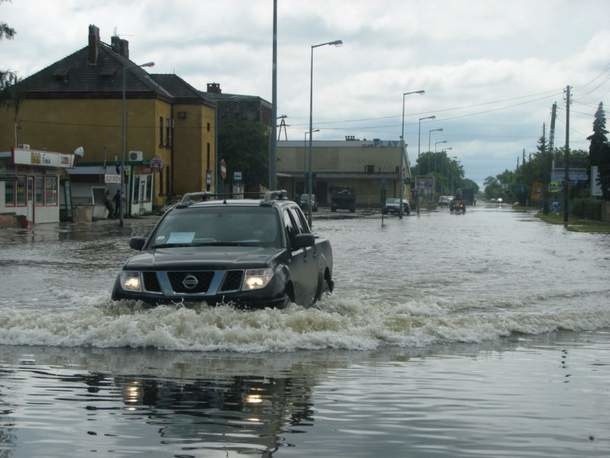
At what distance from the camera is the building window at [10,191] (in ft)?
145

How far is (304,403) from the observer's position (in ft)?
23.8

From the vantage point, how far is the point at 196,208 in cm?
1223

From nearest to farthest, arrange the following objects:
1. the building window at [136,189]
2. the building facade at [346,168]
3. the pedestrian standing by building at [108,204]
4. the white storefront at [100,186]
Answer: the pedestrian standing by building at [108,204]
the white storefront at [100,186]
the building window at [136,189]
the building facade at [346,168]

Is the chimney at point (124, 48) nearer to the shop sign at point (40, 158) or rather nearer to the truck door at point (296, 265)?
the shop sign at point (40, 158)

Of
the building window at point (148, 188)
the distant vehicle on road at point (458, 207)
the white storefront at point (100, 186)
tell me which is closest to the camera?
the white storefront at point (100, 186)

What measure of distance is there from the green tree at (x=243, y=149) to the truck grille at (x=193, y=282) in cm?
7806

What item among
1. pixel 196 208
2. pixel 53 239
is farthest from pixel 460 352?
pixel 53 239

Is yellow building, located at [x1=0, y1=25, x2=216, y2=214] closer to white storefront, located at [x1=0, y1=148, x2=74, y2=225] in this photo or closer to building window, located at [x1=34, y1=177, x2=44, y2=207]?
white storefront, located at [x1=0, y1=148, x2=74, y2=225]

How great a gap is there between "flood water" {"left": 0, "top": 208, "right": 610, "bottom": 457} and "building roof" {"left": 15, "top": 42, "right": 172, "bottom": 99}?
174 ft

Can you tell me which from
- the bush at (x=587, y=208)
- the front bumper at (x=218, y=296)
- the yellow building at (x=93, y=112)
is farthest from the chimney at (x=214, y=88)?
the front bumper at (x=218, y=296)

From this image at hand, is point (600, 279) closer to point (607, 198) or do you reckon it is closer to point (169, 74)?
point (607, 198)

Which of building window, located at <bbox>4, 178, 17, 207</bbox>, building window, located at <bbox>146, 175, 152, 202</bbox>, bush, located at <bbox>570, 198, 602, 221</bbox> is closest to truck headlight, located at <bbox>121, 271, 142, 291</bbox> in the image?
building window, located at <bbox>4, 178, 17, 207</bbox>

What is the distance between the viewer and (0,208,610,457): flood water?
6.08 meters

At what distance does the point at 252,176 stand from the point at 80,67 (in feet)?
75.9
